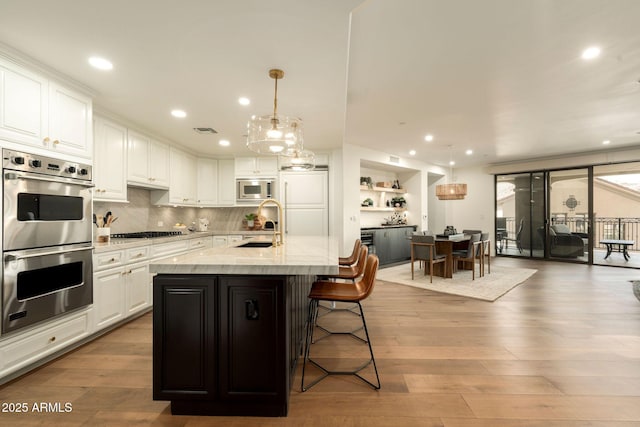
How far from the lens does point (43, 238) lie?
2328mm

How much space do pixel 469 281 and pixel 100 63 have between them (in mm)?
5757

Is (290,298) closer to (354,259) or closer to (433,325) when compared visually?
(354,259)

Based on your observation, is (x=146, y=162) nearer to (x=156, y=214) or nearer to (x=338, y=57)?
(x=156, y=214)

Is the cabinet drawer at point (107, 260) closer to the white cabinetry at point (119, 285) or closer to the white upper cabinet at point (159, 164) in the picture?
the white cabinetry at point (119, 285)

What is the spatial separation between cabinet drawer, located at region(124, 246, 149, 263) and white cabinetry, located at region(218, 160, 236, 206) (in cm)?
217

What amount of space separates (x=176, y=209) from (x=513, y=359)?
17.1 ft

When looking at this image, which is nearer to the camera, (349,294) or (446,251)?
(349,294)

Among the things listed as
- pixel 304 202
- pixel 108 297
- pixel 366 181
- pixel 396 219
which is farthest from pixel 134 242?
pixel 396 219

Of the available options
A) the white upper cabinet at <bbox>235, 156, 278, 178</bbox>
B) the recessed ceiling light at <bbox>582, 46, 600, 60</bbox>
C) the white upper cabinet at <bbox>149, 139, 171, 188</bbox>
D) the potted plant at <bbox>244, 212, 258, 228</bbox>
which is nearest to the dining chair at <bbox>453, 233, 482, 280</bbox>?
the recessed ceiling light at <bbox>582, 46, 600, 60</bbox>

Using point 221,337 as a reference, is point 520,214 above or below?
above

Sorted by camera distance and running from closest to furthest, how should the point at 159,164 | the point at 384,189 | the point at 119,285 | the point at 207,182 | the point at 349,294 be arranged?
the point at 349,294 → the point at 119,285 → the point at 159,164 → the point at 207,182 → the point at 384,189

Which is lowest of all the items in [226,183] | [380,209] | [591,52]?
[380,209]

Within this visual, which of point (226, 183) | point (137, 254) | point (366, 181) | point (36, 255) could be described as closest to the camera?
point (36, 255)

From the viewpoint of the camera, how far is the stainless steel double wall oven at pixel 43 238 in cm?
210
